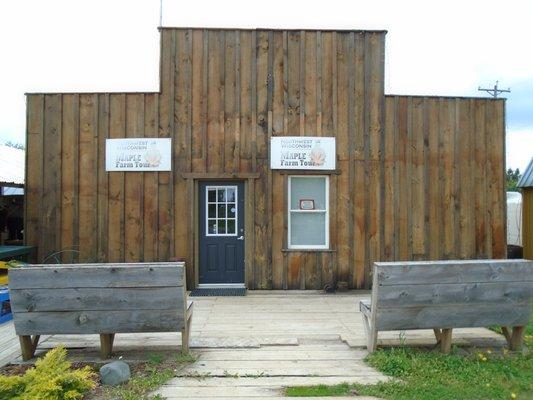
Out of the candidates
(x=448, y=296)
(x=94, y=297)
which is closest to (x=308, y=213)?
(x=448, y=296)

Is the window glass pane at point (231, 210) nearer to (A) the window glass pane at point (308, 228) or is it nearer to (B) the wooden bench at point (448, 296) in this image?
(A) the window glass pane at point (308, 228)

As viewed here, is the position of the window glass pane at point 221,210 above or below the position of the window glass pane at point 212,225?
above

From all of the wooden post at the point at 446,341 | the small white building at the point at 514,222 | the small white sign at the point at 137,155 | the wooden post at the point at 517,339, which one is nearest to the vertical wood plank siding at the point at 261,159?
the small white sign at the point at 137,155

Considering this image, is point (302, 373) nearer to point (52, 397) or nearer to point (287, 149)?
point (52, 397)

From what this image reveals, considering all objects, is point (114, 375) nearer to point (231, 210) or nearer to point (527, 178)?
point (231, 210)

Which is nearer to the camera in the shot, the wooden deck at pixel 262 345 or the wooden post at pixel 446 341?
the wooden deck at pixel 262 345

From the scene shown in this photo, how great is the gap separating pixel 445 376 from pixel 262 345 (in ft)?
6.48

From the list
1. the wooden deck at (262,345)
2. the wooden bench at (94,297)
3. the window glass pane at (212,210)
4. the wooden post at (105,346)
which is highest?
the window glass pane at (212,210)

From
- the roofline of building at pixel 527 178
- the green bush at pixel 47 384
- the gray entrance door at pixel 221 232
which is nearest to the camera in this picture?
the green bush at pixel 47 384

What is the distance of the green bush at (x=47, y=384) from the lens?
327cm

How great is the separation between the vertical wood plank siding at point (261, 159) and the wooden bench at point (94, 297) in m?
4.01

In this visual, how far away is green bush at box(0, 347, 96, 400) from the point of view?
3273 mm

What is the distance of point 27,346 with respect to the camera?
454cm

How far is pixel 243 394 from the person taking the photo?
370cm
